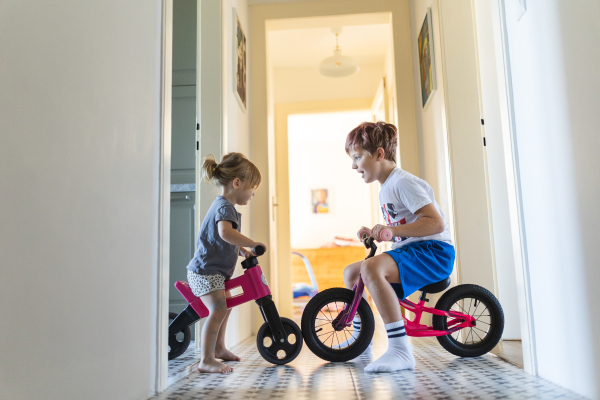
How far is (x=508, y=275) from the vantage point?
245cm

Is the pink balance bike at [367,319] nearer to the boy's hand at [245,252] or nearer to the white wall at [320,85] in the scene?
A: the boy's hand at [245,252]

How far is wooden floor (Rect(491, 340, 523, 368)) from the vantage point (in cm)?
172

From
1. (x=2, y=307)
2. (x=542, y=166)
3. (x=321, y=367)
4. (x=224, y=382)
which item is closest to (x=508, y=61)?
(x=542, y=166)

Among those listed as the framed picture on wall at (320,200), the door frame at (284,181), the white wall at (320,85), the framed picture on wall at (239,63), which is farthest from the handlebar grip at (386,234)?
the framed picture on wall at (320,200)

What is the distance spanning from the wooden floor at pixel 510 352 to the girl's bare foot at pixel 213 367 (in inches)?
40.3

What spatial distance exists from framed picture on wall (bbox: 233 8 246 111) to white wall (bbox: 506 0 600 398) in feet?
5.03

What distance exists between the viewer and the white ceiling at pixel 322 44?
160 inches

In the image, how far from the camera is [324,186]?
7668 mm

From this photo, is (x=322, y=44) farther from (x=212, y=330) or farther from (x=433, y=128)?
(x=212, y=330)

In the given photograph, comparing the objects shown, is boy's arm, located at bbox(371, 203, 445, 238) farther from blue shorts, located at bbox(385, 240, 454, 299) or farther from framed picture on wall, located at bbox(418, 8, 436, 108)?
framed picture on wall, located at bbox(418, 8, 436, 108)

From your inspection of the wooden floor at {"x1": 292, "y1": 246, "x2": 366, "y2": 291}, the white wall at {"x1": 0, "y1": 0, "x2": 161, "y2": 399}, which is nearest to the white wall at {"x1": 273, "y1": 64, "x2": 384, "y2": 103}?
the wooden floor at {"x1": 292, "y1": 246, "x2": 366, "y2": 291}

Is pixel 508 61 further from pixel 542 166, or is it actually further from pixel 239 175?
pixel 239 175

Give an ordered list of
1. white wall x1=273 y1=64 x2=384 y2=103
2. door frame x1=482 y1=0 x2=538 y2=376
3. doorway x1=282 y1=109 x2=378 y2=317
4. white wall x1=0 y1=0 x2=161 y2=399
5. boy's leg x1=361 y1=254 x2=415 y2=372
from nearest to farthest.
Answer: white wall x1=0 y1=0 x2=161 y2=399
door frame x1=482 y1=0 x2=538 y2=376
boy's leg x1=361 y1=254 x2=415 y2=372
white wall x1=273 y1=64 x2=384 y2=103
doorway x1=282 y1=109 x2=378 y2=317

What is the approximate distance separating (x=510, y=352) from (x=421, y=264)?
643mm
